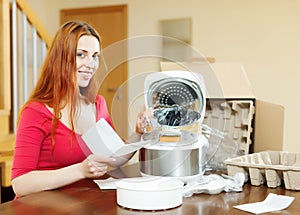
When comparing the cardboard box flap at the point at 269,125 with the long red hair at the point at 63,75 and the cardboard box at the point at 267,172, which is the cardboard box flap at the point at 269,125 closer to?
the cardboard box at the point at 267,172

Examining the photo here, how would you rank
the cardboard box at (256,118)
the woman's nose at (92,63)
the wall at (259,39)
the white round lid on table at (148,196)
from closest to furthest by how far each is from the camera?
the white round lid on table at (148,196) → the woman's nose at (92,63) → the cardboard box at (256,118) → the wall at (259,39)

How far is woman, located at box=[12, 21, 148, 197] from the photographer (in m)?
1.22

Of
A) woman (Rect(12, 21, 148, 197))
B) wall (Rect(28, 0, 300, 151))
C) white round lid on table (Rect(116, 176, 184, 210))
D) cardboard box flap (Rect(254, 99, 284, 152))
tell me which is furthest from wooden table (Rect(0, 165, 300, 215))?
wall (Rect(28, 0, 300, 151))

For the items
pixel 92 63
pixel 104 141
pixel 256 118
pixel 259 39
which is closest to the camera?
pixel 104 141

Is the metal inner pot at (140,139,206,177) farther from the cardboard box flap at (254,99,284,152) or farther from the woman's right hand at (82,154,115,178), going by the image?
the cardboard box flap at (254,99,284,152)

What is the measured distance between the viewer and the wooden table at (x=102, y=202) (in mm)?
906

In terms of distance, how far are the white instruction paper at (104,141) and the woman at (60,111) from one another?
10 centimetres

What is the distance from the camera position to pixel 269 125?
1555mm

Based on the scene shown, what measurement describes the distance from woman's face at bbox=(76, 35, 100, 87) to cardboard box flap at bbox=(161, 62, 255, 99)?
0.75ft

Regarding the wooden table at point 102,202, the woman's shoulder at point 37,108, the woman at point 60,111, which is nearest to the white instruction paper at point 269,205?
the wooden table at point 102,202

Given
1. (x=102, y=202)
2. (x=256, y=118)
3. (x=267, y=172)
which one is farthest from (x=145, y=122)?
(x=256, y=118)

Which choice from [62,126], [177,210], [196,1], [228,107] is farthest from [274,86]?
[177,210]

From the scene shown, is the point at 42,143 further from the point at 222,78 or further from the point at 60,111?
the point at 222,78

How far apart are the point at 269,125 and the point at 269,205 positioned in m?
0.64
